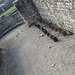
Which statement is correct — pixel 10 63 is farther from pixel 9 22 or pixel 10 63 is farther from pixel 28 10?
pixel 9 22

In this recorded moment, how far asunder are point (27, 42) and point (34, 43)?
0.87 meters

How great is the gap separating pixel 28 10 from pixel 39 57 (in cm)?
576

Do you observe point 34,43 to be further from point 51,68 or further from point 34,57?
point 51,68

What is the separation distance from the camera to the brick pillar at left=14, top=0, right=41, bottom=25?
10308 mm

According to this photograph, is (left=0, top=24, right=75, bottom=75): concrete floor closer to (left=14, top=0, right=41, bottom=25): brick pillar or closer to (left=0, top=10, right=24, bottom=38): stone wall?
(left=14, top=0, right=41, bottom=25): brick pillar

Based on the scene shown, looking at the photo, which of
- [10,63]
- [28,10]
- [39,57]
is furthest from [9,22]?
[39,57]

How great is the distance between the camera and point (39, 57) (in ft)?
23.7

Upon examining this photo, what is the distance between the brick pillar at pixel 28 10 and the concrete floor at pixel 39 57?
2.15 metres

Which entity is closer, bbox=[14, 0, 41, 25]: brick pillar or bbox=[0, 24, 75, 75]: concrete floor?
bbox=[0, 24, 75, 75]: concrete floor

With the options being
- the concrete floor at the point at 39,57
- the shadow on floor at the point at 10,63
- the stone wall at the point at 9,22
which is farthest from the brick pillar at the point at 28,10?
Result: the shadow on floor at the point at 10,63

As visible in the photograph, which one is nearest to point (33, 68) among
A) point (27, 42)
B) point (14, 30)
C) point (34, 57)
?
point (34, 57)

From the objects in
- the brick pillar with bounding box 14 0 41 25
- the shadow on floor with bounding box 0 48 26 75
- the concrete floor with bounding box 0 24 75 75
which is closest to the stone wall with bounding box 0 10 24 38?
the brick pillar with bounding box 14 0 41 25

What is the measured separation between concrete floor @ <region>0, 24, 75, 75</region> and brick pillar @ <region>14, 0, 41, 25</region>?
215cm

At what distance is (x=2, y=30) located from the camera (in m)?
13.5
